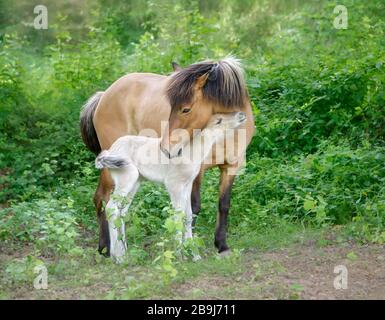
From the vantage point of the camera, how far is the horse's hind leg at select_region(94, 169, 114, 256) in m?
8.43

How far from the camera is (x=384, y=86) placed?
1050 cm

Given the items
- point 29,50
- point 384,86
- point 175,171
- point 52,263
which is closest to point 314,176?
point 384,86

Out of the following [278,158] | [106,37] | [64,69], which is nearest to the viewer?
[278,158]

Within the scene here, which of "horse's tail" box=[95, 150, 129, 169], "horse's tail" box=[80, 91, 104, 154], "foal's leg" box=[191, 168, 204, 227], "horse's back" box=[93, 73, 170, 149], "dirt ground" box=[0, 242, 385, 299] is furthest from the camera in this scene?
"horse's tail" box=[80, 91, 104, 154]

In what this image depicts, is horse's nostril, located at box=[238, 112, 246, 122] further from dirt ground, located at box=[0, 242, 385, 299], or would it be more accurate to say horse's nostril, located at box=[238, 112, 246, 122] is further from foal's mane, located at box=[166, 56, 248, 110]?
dirt ground, located at box=[0, 242, 385, 299]

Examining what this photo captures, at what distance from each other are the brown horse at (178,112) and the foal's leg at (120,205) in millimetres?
416

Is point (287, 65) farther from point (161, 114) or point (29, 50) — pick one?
point (29, 50)

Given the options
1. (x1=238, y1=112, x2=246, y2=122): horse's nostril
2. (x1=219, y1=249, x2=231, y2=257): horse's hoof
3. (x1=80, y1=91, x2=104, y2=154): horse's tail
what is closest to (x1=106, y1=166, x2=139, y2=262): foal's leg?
(x1=219, y1=249, x2=231, y2=257): horse's hoof

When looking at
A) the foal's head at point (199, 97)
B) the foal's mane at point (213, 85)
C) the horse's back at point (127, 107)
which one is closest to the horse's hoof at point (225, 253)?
the foal's head at point (199, 97)

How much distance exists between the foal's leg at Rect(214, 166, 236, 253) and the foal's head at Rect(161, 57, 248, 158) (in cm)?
70

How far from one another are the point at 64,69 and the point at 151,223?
525 cm

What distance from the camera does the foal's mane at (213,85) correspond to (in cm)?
747

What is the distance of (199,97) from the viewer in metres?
7.54

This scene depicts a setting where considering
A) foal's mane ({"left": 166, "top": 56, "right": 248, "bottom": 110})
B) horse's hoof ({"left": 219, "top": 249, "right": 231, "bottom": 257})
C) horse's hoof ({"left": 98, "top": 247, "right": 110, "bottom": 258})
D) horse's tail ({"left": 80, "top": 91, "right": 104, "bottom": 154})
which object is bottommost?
horse's hoof ({"left": 98, "top": 247, "right": 110, "bottom": 258})
